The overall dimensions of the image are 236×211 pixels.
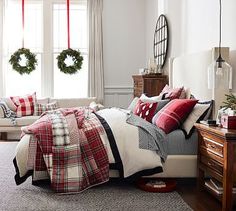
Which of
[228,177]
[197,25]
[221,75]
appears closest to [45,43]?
[197,25]

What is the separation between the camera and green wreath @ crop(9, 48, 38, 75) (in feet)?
25.8

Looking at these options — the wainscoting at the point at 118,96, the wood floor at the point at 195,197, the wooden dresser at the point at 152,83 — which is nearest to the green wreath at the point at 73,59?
the wainscoting at the point at 118,96

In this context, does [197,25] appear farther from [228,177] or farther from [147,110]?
[228,177]

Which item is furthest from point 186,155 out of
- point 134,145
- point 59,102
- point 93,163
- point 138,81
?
point 59,102

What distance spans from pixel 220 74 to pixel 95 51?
188 inches

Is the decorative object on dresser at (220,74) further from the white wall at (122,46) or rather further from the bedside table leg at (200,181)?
the white wall at (122,46)

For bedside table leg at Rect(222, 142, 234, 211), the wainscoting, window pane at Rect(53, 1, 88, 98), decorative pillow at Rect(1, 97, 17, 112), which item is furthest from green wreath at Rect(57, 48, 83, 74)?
bedside table leg at Rect(222, 142, 234, 211)

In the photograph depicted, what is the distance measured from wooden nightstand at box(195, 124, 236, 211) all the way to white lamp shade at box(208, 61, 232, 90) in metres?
0.50

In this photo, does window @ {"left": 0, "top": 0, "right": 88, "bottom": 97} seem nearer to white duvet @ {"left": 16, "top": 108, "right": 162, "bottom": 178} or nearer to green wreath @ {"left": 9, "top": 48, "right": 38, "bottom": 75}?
green wreath @ {"left": 9, "top": 48, "right": 38, "bottom": 75}

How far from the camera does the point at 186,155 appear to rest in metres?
3.71

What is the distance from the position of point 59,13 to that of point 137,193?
5612 millimetres

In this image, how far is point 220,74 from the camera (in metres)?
3.63

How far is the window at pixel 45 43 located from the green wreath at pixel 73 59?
0.22 metres

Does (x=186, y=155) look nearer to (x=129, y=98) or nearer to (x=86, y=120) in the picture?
(x=86, y=120)
